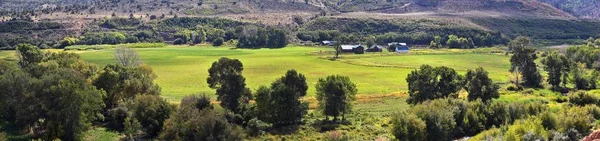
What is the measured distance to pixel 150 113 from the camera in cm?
6012

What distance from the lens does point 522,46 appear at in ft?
327

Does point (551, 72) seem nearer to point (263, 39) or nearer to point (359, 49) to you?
point (359, 49)

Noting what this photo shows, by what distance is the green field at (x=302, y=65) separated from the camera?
318 ft

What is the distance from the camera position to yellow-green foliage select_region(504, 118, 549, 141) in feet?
141

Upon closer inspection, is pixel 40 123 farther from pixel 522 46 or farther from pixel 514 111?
pixel 522 46

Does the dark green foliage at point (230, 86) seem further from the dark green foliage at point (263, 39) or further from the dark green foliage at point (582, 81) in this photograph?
the dark green foliage at point (263, 39)

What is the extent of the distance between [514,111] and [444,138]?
35.8ft

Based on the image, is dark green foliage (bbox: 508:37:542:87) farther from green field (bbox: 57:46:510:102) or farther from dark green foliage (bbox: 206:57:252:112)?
dark green foliage (bbox: 206:57:252:112)

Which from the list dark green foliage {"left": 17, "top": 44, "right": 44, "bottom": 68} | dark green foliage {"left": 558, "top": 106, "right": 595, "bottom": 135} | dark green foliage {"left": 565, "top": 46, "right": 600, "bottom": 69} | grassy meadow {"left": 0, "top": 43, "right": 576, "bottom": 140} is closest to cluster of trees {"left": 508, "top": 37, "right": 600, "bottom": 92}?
grassy meadow {"left": 0, "top": 43, "right": 576, "bottom": 140}

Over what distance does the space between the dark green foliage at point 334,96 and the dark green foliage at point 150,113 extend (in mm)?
19915

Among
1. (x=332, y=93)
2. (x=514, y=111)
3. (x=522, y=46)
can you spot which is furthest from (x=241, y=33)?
(x=514, y=111)

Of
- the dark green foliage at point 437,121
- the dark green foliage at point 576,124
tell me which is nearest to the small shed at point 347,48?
the dark green foliage at point 437,121

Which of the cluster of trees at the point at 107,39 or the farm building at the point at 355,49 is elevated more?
the cluster of trees at the point at 107,39

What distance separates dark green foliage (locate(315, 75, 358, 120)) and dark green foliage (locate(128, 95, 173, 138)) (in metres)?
19.9
